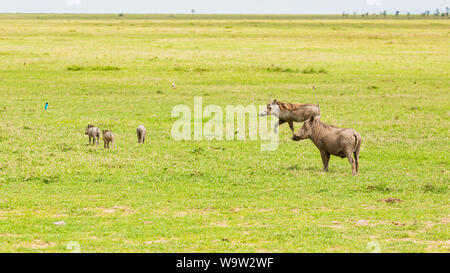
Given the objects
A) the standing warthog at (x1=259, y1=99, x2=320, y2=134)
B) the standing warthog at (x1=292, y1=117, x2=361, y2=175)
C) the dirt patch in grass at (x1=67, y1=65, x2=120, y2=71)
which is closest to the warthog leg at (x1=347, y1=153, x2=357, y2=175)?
the standing warthog at (x1=292, y1=117, x2=361, y2=175)

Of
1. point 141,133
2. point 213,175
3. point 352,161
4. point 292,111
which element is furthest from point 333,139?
point 292,111

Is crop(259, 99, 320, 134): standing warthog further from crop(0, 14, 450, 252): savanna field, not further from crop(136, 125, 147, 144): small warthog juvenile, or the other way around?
crop(136, 125, 147, 144): small warthog juvenile

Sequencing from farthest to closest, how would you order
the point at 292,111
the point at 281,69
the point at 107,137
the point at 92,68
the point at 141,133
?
the point at 281,69 < the point at 92,68 < the point at 292,111 < the point at 141,133 < the point at 107,137

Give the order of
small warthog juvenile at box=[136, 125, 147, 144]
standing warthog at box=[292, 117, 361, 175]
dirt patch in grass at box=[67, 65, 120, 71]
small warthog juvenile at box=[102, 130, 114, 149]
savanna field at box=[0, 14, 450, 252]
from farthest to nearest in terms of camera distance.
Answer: dirt patch in grass at box=[67, 65, 120, 71] → small warthog juvenile at box=[136, 125, 147, 144] → small warthog juvenile at box=[102, 130, 114, 149] → standing warthog at box=[292, 117, 361, 175] → savanna field at box=[0, 14, 450, 252]

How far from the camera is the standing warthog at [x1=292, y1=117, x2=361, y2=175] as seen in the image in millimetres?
15273

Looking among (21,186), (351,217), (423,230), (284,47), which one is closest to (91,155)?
(21,186)

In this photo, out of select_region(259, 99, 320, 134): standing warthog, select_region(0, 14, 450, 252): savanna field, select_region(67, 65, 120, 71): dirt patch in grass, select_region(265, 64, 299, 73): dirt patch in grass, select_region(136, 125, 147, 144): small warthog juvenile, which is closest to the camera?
select_region(0, 14, 450, 252): savanna field

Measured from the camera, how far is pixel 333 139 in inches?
611

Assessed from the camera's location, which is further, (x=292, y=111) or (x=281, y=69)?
(x=281, y=69)

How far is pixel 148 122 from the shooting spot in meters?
23.2

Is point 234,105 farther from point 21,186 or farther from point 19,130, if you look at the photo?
point 21,186

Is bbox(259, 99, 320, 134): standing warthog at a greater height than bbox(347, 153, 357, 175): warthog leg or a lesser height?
greater

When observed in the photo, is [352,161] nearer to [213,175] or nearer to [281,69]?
[213,175]

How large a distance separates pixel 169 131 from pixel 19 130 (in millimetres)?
4687
